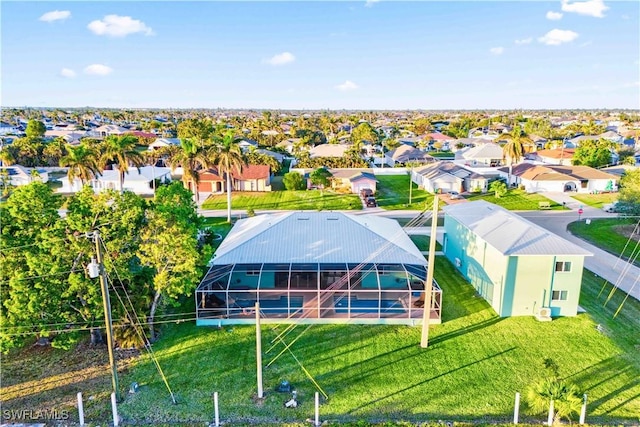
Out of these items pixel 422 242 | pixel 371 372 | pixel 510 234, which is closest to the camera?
pixel 371 372

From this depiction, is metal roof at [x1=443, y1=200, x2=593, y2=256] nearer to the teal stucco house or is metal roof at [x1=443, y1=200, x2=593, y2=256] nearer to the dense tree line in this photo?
the teal stucco house

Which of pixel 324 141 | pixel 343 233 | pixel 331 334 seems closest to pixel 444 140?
pixel 324 141

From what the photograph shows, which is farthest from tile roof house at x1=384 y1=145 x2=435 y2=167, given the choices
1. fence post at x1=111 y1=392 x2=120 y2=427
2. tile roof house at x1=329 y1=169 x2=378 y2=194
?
fence post at x1=111 y1=392 x2=120 y2=427

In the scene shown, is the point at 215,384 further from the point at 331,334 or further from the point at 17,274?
the point at 17,274

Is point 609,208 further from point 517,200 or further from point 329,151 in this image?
point 329,151

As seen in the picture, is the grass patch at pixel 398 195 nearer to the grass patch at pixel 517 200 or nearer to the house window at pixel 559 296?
the grass patch at pixel 517 200

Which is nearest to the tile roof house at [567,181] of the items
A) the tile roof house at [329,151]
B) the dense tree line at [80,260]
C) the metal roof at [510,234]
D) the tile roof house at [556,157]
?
the tile roof house at [556,157]

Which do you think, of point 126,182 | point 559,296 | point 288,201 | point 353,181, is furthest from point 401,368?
point 126,182
